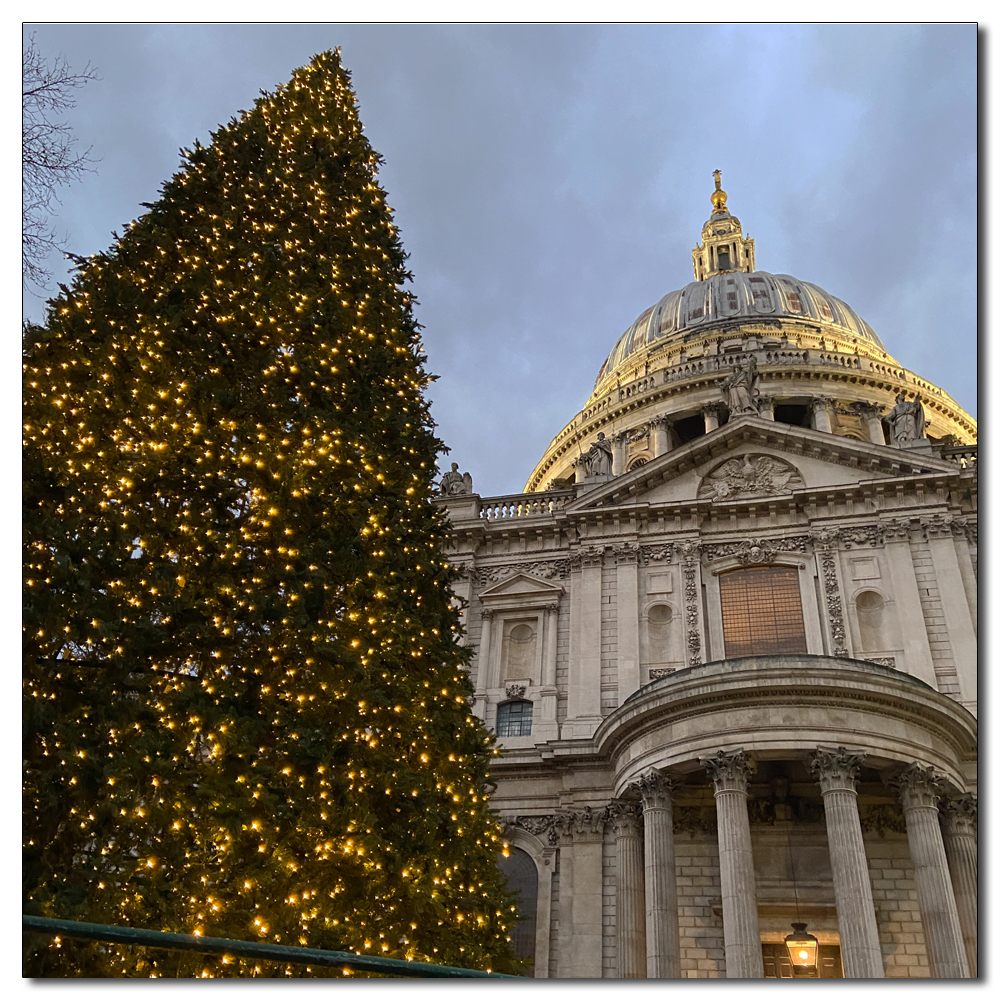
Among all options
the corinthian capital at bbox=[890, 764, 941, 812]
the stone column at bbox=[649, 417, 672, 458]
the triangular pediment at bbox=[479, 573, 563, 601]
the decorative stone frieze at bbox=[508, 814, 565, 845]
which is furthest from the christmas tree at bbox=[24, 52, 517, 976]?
the stone column at bbox=[649, 417, 672, 458]

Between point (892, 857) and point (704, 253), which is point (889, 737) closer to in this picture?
point (892, 857)

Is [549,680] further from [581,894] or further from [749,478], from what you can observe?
[749,478]

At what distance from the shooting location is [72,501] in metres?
8.99

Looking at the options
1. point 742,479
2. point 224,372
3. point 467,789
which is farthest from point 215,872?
point 742,479

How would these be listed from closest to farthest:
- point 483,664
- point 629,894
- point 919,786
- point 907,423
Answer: point 919,786
point 629,894
point 483,664
point 907,423

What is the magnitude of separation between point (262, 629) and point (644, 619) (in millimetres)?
17125

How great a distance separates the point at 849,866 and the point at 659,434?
2638cm

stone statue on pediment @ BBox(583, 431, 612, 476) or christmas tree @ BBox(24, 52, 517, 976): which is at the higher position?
stone statue on pediment @ BBox(583, 431, 612, 476)

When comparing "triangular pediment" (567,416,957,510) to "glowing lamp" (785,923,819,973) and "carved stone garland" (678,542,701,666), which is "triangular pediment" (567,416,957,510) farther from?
"glowing lamp" (785,923,819,973)

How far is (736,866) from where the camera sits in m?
18.0

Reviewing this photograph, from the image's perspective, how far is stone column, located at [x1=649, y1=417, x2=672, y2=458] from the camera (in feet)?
136

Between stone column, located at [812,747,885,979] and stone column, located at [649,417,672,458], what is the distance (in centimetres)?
2371

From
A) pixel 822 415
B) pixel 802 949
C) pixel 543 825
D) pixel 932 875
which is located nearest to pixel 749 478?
pixel 543 825

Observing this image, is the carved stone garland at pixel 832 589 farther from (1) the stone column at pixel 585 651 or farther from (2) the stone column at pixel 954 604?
(1) the stone column at pixel 585 651
